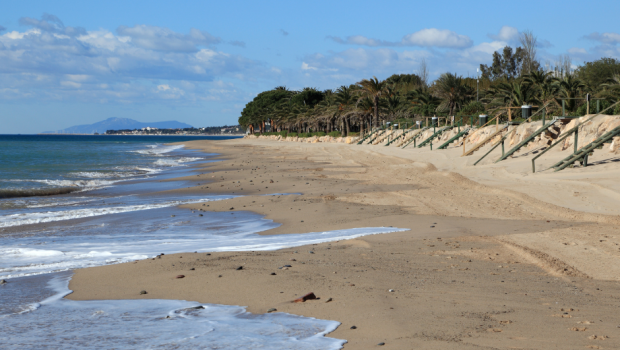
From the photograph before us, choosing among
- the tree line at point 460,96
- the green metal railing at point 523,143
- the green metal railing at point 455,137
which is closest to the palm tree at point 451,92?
the tree line at point 460,96

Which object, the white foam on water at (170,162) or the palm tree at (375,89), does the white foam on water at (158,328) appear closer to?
the white foam on water at (170,162)

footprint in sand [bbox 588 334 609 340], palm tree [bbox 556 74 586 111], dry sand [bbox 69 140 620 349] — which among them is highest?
palm tree [bbox 556 74 586 111]

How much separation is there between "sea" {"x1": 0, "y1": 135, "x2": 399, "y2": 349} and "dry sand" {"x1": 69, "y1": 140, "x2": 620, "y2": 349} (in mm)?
→ 310

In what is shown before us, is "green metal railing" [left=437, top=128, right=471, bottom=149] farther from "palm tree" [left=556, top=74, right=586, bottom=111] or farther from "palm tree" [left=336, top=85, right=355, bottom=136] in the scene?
"palm tree" [left=336, top=85, right=355, bottom=136]

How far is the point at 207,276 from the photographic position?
554cm

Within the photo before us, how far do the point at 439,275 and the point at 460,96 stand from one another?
47089 mm

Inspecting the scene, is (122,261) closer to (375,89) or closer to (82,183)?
(82,183)

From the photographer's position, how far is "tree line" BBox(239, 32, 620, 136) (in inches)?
1253

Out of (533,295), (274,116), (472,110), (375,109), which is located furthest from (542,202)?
(274,116)

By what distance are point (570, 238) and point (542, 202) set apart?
394cm

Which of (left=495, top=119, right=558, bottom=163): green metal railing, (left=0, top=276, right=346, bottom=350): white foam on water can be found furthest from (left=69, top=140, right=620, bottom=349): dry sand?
(left=495, top=119, right=558, bottom=163): green metal railing

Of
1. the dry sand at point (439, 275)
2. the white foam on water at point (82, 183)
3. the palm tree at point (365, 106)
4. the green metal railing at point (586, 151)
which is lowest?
the white foam on water at point (82, 183)

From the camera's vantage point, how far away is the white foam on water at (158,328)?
3.62m

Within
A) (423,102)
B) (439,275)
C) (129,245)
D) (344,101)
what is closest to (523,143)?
(439,275)
